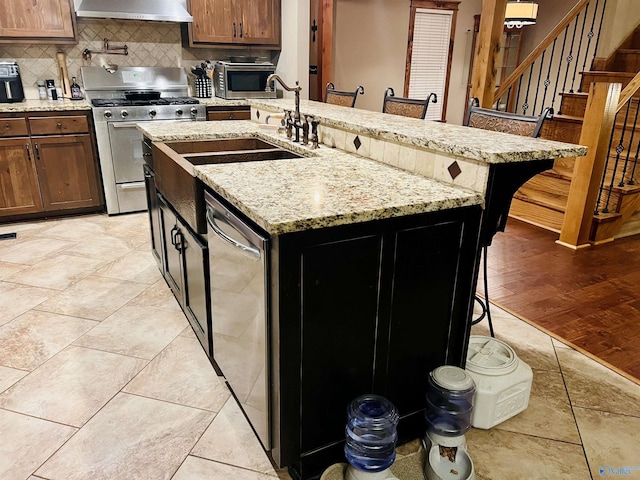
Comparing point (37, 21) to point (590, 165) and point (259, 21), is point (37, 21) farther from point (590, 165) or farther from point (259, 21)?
point (590, 165)

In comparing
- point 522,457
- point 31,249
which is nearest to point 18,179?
point 31,249

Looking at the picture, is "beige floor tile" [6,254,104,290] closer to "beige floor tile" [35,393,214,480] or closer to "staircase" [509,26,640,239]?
"beige floor tile" [35,393,214,480]

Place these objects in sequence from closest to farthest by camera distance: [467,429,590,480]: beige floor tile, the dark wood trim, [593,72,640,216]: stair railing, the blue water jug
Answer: the blue water jug → [467,429,590,480]: beige floor tile → [593,72,640,216]: stair railing → the dark wood trim

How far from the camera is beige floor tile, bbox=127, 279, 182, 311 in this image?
9.29ft

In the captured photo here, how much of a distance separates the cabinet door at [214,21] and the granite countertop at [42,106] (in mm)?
1280

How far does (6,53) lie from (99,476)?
13.5 ft

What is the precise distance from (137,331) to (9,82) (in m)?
2.79

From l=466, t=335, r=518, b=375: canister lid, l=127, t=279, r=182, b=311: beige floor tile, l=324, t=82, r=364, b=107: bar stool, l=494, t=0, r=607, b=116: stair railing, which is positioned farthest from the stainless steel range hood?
l=466, t=335, r=518, b=375: canister lid

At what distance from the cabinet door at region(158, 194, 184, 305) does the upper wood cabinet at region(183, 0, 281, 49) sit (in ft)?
8.92

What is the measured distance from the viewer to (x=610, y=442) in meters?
1.84

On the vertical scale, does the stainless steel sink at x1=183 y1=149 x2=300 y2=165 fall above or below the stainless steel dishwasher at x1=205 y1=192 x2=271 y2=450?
above

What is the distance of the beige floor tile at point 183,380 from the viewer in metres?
2.05

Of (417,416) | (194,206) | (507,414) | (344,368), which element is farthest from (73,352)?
(507,414)

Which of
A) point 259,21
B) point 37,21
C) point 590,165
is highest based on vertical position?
point 259,21
